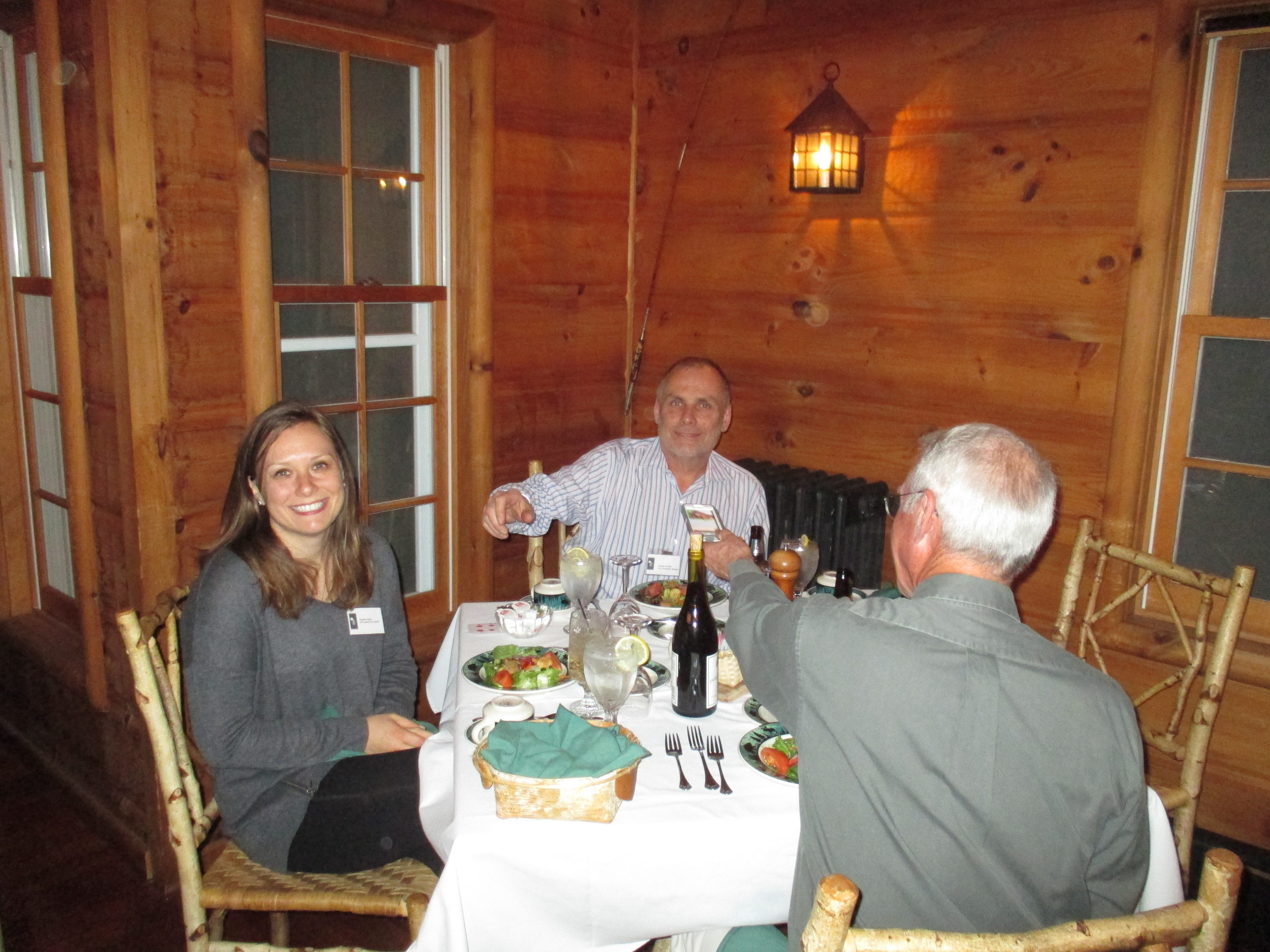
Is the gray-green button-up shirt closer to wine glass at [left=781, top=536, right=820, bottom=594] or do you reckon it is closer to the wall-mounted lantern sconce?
wine glass at [left=781, top=536, right=820, bottom=594]

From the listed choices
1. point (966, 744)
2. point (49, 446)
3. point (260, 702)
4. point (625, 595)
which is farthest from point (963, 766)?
point (49, 446)

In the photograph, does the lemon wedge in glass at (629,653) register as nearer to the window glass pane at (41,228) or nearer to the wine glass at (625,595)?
the wine glass at (625,595)

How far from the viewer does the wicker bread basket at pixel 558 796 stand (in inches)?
53.0

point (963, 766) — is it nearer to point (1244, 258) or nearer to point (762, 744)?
point (762, 744)

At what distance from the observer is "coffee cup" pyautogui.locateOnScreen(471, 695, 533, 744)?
1607 mm

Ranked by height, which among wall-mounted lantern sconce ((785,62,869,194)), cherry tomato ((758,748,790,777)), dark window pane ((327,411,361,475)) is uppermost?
wall-mounted lantern sconce ((785,62,869,194))

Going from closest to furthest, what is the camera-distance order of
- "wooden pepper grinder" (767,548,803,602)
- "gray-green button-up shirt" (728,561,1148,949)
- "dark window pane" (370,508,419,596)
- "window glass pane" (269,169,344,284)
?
"gray-green button-up shirt" (728,561,1148,949)
"wooden pepper grinder" (767,548,803,602)
"window glass pane" (269,169,344,284)
"dark window pane" (370,508,419,596)

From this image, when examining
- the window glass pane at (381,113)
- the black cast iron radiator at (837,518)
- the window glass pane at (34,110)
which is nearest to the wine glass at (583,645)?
the black cast iron radiator at (837,518)

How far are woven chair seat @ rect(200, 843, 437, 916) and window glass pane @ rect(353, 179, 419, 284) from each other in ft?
5.93

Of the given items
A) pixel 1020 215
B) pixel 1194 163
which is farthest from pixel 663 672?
pixel 1194 163

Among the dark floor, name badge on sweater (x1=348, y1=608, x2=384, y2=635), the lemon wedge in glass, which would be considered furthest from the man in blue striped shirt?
the dark floor

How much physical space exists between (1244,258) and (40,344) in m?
3.54

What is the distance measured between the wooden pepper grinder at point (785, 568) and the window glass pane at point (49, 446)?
7.68ft

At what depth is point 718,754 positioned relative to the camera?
1.58m
